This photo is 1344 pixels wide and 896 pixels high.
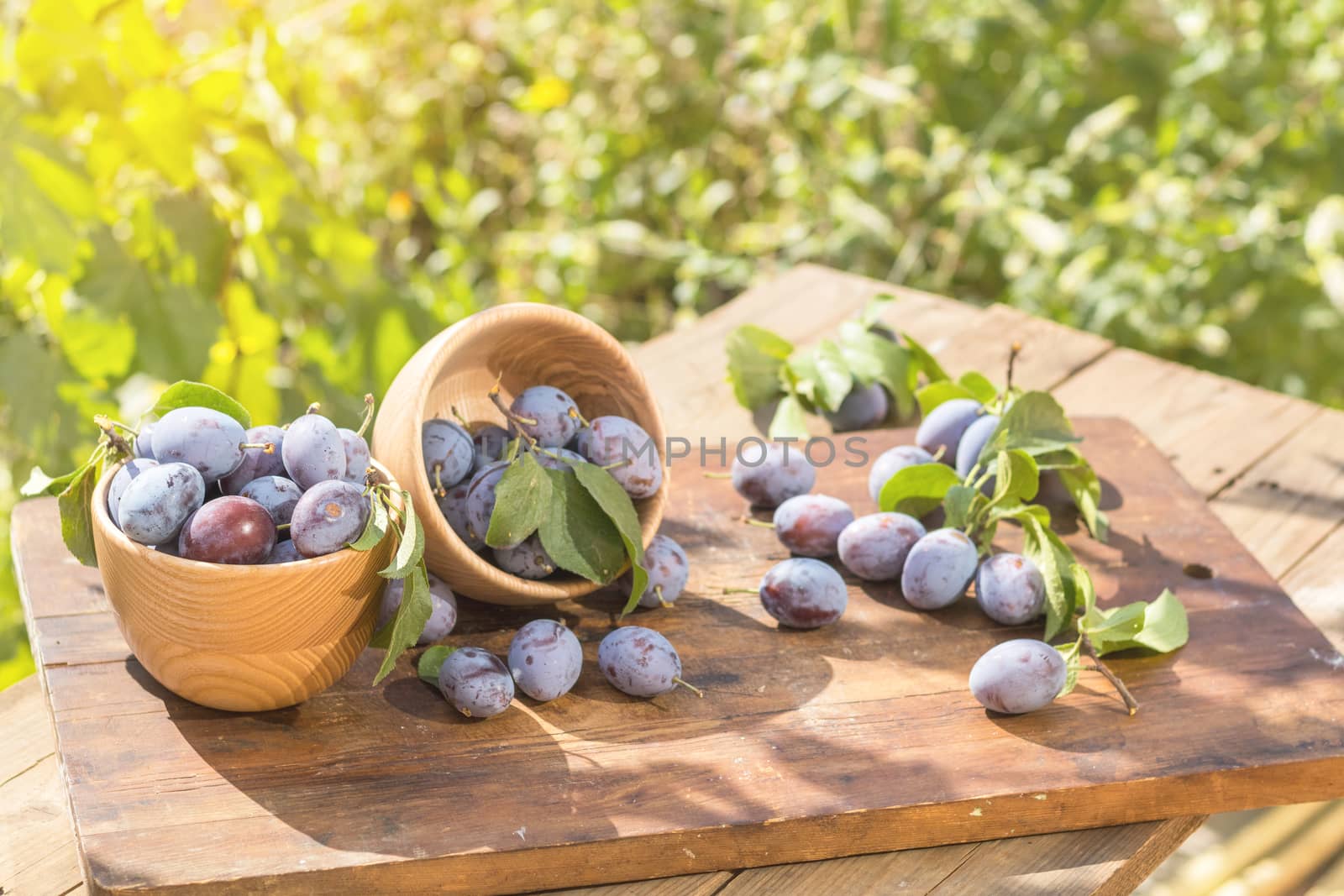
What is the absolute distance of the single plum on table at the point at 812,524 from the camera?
132cm

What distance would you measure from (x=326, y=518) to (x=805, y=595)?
0.48 metres

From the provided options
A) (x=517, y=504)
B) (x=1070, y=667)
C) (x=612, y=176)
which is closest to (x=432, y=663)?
(x=517, y=504)

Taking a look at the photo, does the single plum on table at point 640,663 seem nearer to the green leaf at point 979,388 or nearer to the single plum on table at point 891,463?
the single plum on table at point 891,463

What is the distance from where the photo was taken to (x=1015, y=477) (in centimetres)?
127

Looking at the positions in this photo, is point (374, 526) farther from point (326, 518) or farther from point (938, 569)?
point (938, 569)

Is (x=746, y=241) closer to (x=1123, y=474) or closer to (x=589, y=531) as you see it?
(x=1123, y=474)

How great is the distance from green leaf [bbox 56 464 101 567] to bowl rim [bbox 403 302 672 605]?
0.27 m

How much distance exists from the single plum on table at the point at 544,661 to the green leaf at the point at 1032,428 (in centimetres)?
54

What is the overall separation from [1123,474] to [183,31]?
2.01 metres

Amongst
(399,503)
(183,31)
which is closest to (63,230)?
(399,503)

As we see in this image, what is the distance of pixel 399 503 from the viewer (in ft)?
3.32

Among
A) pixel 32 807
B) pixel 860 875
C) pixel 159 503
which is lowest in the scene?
pixel 32 807

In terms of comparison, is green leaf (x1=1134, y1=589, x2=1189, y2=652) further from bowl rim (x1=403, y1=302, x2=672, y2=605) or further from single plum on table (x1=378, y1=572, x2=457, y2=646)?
single plum on table (x1=378, y1=572, x2=457, y2=646)

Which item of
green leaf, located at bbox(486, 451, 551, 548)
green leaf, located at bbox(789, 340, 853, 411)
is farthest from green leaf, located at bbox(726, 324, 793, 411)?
green leaf, located at bbox(486, 451, 551, 548)
